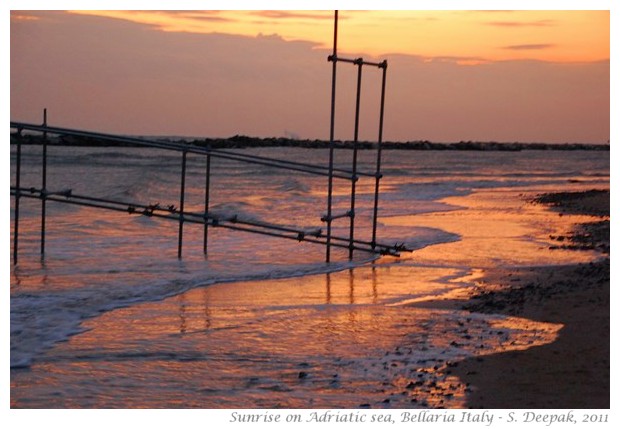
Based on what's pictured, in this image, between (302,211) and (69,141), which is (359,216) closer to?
(302,211)

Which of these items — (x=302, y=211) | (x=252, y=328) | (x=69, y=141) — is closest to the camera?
(x=252, y=328)

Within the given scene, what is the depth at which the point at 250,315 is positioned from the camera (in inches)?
298

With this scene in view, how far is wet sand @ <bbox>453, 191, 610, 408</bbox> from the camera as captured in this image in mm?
5184

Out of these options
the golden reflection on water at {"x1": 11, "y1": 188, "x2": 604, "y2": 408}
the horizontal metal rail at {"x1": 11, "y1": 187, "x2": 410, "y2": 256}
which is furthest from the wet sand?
the horizontal metal rail at {"x1": 11, "y1": 187, "x2": 410, "y2": 256}

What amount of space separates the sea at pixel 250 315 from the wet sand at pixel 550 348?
19cm

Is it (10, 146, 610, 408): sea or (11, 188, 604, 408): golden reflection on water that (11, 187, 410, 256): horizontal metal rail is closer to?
(10, 146, 610, 408): sea

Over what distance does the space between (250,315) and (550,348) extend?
2.47 metres

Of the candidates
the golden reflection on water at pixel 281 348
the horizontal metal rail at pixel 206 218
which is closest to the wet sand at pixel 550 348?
the golden reflection on water at pixel 281 348

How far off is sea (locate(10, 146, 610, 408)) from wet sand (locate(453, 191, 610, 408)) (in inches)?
7.4

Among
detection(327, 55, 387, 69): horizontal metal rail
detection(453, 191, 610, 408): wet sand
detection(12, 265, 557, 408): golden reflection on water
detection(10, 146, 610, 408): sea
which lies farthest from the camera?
detection(327, 55, 387, 69): horizontal metal rail

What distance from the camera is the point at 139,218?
52.0 feet

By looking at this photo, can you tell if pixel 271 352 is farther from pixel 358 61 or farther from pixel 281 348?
pixel 358 61

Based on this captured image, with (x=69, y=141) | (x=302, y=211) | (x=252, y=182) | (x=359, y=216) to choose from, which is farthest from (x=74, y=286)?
(x=69, y=141)

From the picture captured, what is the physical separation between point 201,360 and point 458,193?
22006mm
